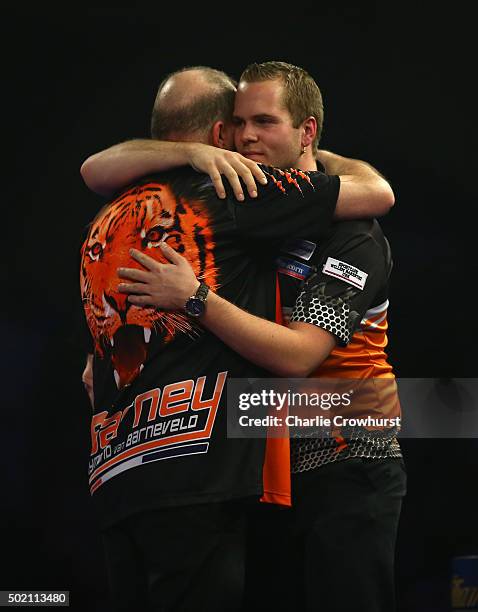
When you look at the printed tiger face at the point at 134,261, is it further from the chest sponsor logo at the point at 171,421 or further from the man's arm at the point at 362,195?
the man's arm at the point at 362,195

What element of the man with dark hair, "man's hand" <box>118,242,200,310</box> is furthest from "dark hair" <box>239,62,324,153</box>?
"man's hand" <box>118,242,200,310</box>

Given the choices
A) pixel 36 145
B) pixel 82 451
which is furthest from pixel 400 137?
pixel 82 451

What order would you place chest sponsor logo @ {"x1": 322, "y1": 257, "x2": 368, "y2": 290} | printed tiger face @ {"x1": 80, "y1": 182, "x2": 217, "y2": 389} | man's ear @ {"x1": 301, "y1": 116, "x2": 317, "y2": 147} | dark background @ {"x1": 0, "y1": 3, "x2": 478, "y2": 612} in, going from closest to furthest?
printed tiger face @ {"x1": 80, "y1": 182, "x2": 217, "y2": 389}
chest sponsor logo @ {"x1": 322, "y1": 257, "x2": 368, "y2": 290}
man's ear @ {"x1": 301, "y1": 116, "x2": 317, "y2": 147}
dark background @ {"x1": 0, "y1": 3, "x2": 478, "y2": 612}

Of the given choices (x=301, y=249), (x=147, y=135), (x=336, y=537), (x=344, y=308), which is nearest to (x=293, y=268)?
(x=301, y=249)

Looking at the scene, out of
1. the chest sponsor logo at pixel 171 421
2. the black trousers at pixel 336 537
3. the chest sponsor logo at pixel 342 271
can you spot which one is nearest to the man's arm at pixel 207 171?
the chest sponsor logo at pixel 342 271

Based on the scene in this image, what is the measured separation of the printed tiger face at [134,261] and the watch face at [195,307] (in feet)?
0.12

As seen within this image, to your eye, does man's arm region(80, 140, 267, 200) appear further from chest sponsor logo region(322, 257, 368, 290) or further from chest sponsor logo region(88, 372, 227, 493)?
chest sponsor logo region(88, 372, 227, 493)

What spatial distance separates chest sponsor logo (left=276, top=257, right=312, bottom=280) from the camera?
89.4 inches

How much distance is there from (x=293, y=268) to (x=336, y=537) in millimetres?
650

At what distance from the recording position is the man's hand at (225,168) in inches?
83.4

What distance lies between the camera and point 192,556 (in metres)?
2.00

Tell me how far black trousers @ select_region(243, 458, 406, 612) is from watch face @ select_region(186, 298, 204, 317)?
0.49m

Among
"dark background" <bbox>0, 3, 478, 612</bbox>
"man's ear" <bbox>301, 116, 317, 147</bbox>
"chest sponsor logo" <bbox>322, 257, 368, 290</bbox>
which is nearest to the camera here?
"chest sponsor logo" <bbox>322, 257, 368, 290</bbox>

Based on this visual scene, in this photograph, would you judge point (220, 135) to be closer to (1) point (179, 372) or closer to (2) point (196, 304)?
(2) point (196, 304)
